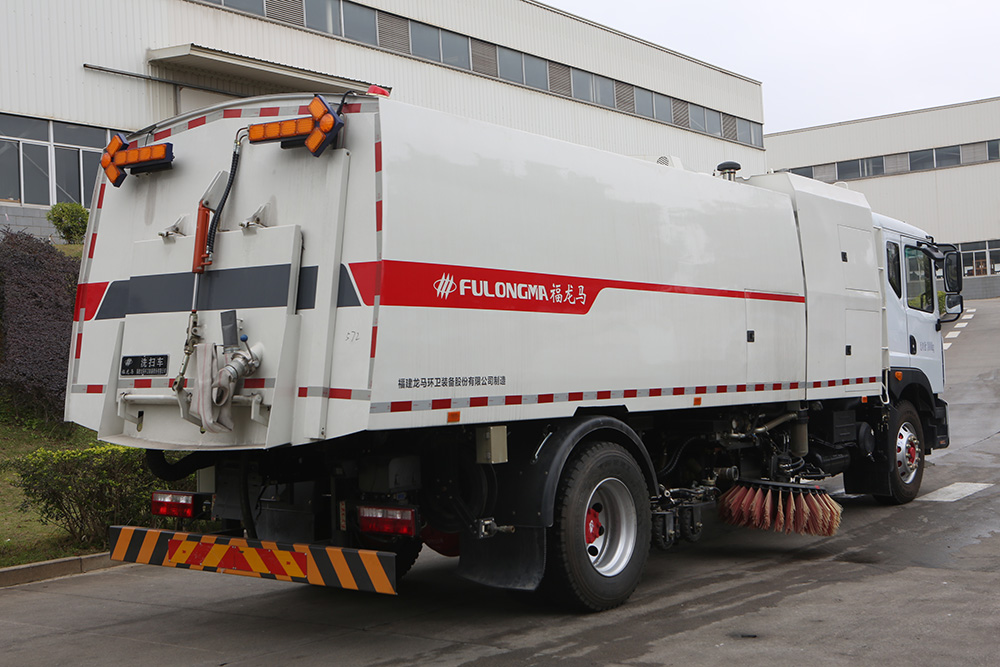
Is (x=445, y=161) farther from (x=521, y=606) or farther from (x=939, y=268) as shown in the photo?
(x=939, y=268)

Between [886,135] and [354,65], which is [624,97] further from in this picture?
[886,135]

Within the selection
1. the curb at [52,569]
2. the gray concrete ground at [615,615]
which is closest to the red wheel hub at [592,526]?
the gray concrete ground at [615,615]

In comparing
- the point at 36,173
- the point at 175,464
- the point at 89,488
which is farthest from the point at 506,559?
the point at 36,173

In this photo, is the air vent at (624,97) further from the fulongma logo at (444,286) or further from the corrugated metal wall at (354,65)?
the fulongma logo at (444,286)

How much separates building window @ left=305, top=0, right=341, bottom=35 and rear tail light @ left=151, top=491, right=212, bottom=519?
19.3m

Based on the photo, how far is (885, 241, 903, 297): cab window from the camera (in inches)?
403

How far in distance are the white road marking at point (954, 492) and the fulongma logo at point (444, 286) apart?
7.55m

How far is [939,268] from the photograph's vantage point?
37.1ft

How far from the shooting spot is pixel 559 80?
3008 cm

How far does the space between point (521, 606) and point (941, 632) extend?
268 cm

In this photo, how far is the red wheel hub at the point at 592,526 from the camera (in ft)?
21.4

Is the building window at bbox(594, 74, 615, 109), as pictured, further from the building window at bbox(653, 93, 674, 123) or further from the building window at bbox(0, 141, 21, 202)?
the building window at bbox(0, 141, 21, 202)

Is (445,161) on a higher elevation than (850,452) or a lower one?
higher

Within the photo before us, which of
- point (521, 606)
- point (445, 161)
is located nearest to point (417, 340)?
point (445, 161)
